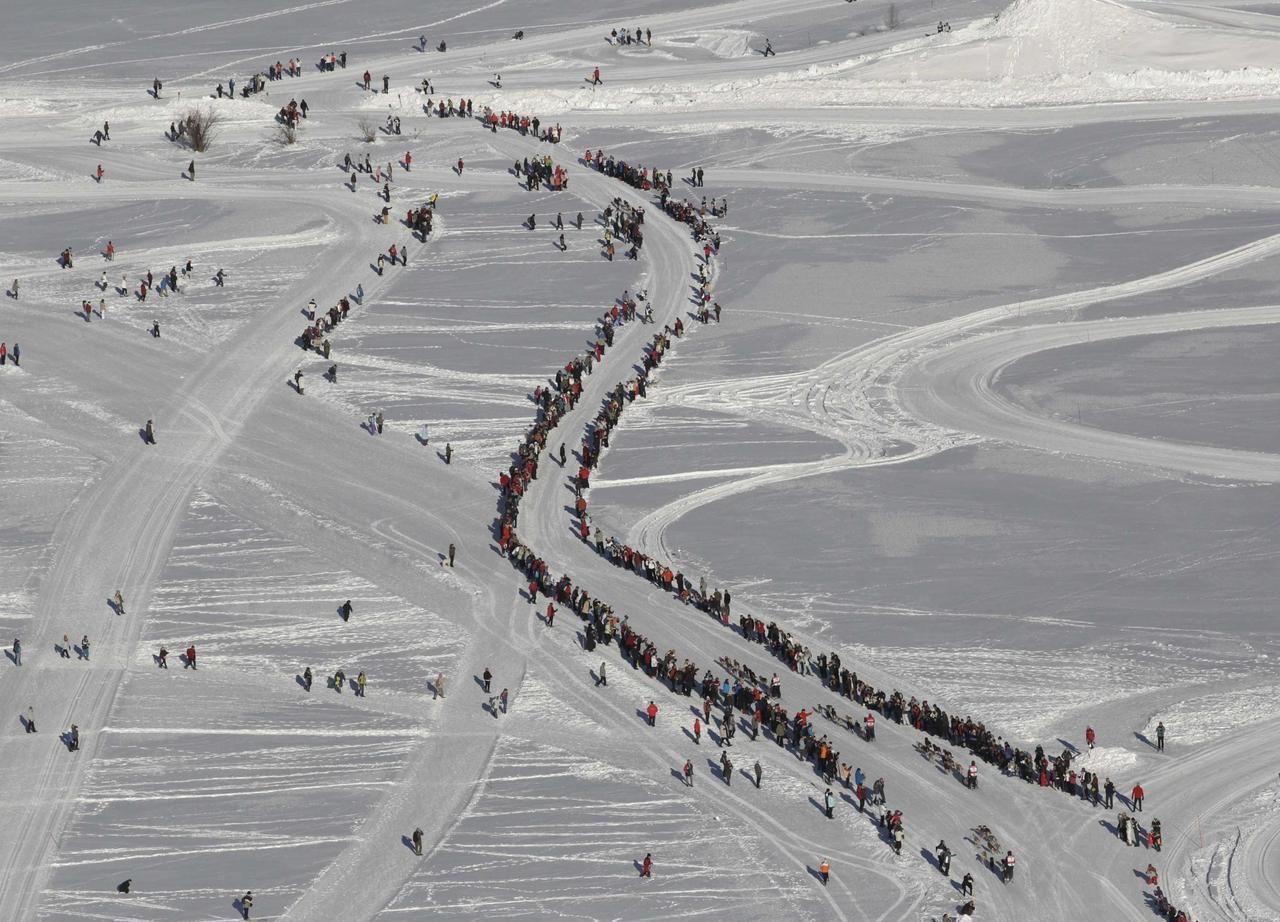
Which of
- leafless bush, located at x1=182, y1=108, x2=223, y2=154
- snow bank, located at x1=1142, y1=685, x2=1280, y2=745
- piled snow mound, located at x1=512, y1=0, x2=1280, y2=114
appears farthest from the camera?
piled snow mound, located at x1=512, y1=0, x2=1280, y2=114

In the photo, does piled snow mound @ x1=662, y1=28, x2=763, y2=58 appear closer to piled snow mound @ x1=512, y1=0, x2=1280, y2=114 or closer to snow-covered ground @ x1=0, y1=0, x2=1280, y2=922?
snow-covered ground @ x1=0, y1=0, x2=1280, y2=922

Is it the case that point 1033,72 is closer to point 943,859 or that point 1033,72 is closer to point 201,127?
point 201,127

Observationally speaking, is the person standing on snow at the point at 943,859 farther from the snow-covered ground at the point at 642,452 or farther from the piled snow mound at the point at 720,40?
the piled snow mound at the point at 720,40

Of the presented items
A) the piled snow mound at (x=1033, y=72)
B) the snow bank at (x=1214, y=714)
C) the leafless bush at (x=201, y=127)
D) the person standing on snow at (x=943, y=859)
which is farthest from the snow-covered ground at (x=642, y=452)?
the leafless bush at (x=201, y=127)

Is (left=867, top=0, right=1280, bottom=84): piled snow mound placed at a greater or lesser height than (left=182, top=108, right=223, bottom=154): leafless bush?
greater

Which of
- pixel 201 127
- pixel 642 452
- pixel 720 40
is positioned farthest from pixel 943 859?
pixel 720 40

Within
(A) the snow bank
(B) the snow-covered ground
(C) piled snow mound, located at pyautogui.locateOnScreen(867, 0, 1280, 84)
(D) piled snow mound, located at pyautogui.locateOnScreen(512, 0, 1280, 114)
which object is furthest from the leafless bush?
(A) the snow bank

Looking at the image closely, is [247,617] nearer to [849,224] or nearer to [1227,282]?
[849,224]

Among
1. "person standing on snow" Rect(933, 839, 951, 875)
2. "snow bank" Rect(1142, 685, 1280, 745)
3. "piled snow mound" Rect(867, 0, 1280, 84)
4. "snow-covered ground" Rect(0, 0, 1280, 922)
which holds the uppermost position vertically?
"piled snow mound" Rect(867, 0, 1280, 84)

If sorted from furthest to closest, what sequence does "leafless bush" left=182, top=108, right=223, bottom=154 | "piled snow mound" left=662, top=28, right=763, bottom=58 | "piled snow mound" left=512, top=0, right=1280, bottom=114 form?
"piled snow mound" left=662, top=28, right=763, bottom=58
"piled snow mound" left=512, top=0, right=1280, bottom=114
"leafless bush" left=182, top=108, right=223, bottom=154

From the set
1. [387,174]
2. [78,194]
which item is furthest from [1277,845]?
[78,194]
